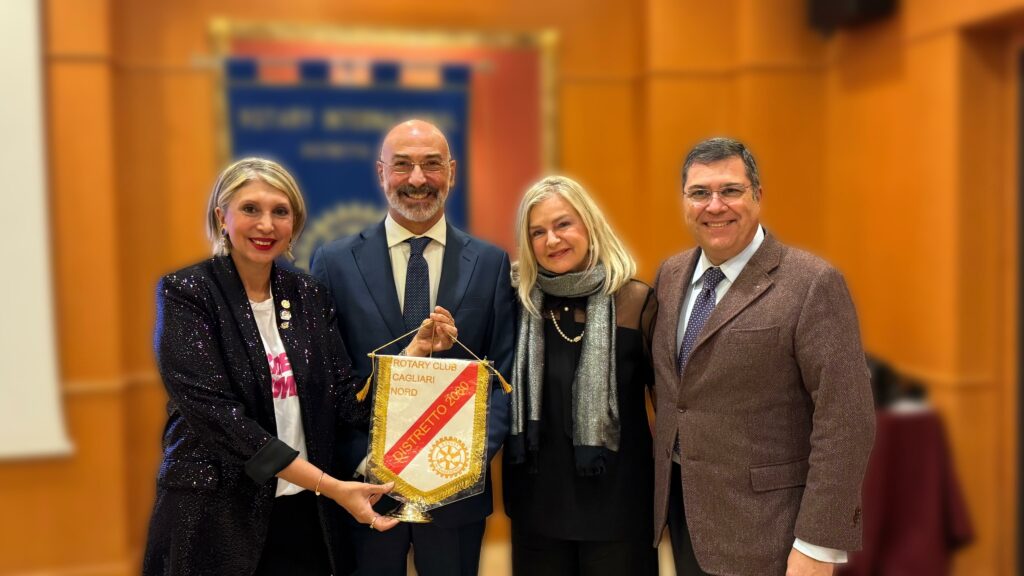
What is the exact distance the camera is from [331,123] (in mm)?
4582

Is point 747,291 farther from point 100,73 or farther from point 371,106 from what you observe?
point 100,73

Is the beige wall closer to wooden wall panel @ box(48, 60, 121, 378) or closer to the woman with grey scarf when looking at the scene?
wooden wall panel @ box(48, 60, 121, 378)

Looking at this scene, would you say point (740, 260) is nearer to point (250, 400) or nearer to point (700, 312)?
point (700, 312)

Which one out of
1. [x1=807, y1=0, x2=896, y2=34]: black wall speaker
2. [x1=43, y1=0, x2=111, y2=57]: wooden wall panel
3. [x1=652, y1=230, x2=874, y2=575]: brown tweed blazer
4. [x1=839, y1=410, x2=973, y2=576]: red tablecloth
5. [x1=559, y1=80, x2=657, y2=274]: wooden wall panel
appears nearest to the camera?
[x1=652, y1=230, x2=874, y2=575]: brown tweed blazer

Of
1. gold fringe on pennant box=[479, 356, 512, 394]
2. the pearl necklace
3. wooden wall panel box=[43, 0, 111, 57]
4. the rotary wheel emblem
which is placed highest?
wooden wall panel box=[43, 0, 111, 57]

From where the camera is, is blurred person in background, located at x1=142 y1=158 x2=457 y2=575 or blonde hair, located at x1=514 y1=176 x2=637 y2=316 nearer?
blurred person in background, located at x1=142 y1=158 x2=457 y2=575

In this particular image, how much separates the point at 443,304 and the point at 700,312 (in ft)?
2.14

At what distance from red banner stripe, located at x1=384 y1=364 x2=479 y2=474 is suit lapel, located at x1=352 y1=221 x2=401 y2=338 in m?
0.26

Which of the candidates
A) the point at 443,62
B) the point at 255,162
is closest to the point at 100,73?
the point at 443,62

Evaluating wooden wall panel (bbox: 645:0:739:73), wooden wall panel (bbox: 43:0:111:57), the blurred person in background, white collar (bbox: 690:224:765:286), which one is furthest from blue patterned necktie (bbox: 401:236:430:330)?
wooden wall panel (bbox: 645:0:739:73)

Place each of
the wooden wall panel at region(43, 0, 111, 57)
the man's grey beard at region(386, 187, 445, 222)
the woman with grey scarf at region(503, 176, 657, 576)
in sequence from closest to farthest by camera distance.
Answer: the woman with grey scarf at region(503, 176, 657, 576) → the man's grey beard at region(386, 187, 445, 222) → the wooden wall panel at region(43, 0, 111, 57)

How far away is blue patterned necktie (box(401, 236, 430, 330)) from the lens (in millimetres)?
2426

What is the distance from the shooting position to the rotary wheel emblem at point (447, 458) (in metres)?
2.22

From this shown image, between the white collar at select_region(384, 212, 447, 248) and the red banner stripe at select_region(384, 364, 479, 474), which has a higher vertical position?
the white collar at select_region(384, 212, 447, 248)
